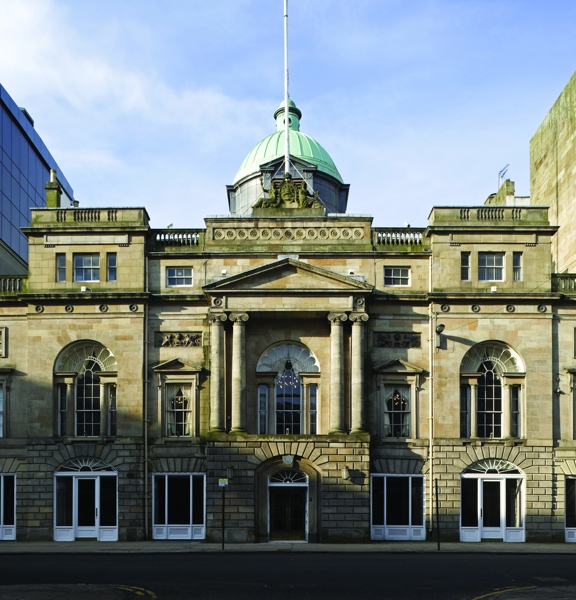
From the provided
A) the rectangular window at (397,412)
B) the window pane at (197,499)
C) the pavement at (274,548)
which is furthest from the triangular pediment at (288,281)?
the pavement at (274,548)

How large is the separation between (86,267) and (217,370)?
27.6ft

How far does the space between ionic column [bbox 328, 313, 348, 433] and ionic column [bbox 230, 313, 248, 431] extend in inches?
161

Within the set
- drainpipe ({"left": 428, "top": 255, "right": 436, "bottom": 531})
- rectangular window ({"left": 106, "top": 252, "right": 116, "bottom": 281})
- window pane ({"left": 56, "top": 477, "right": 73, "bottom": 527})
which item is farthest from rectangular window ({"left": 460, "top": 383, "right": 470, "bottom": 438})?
window pane ({"left": 56, "top": 477, "right": 73, "bottom": 527})

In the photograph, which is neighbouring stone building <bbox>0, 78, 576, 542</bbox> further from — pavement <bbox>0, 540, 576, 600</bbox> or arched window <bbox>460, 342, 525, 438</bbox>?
pavement <bbox>0, 540, 576, 600</bbox>

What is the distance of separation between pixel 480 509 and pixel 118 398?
17831 mm

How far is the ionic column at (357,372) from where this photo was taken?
128 feet

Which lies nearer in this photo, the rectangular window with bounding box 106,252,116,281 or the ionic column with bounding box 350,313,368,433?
the ionic column with bounding box 350,313,368,433

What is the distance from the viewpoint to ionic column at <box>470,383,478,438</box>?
39.9 m

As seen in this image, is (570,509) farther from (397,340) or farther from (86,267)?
(86,267)

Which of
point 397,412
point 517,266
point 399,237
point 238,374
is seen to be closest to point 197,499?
point 238,374

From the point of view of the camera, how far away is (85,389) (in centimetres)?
4078

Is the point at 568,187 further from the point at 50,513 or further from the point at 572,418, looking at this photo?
the point at 50,513

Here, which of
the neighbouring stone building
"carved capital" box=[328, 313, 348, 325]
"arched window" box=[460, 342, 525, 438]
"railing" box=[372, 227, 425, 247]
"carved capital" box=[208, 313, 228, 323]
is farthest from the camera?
"railing" box=[372, 227, 425, 247]

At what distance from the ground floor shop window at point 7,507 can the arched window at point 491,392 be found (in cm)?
2163
